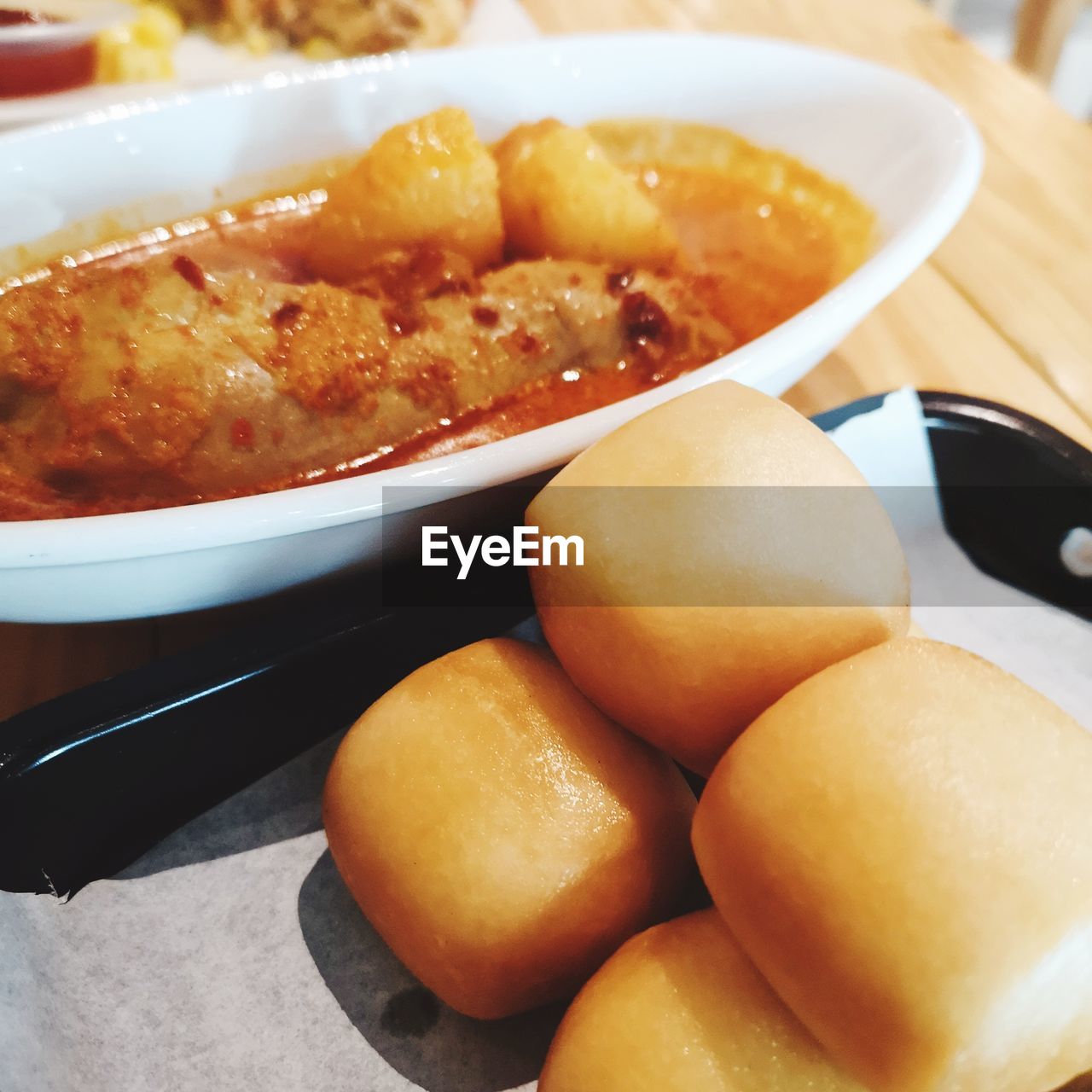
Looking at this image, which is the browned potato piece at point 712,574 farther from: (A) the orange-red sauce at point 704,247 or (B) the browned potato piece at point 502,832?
(A) the orange-red sauce at point 704,247

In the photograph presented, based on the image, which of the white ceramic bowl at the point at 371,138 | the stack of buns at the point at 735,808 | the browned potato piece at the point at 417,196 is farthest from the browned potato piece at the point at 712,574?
the browned potato piece at the point at 417,196

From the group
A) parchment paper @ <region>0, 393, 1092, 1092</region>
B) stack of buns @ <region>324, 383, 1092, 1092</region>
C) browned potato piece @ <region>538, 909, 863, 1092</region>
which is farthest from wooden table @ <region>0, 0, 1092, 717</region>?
browned potato piece @ <region>538, 909, 863, 1092</region>

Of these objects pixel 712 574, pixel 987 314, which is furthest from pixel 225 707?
pixel 987 314

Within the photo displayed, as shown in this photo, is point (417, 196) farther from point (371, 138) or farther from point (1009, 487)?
point (1009, 487)

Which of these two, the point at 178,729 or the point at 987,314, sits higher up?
the point at 987,314

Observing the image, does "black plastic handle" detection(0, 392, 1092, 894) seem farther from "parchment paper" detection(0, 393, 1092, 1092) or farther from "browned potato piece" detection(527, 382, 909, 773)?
"browned potato piece" detection(527, 382, 909, 773)

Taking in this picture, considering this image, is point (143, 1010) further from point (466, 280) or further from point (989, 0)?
point (989, 0)
